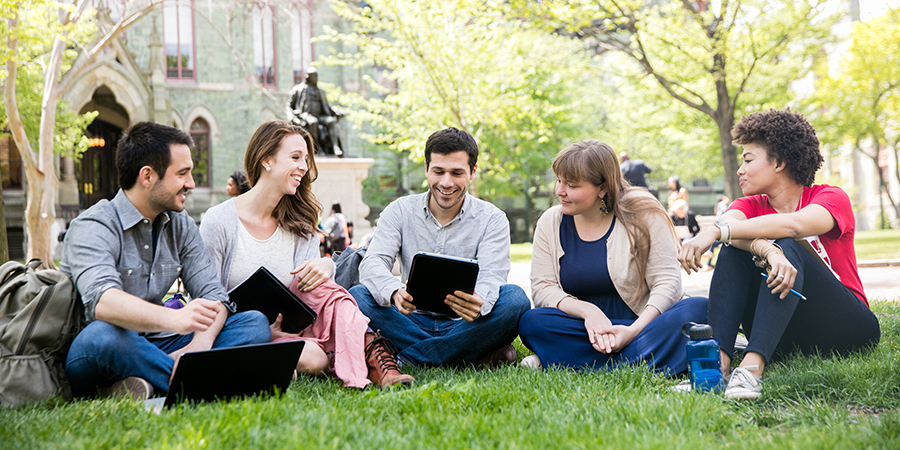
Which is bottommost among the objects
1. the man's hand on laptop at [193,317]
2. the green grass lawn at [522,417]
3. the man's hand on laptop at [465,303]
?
the green grass lawn at [522,417]

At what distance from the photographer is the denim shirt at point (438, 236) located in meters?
4.05

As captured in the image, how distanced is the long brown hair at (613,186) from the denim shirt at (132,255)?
2030mm

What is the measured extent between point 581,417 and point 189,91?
2455 cm

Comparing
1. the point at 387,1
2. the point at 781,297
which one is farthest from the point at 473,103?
the point at 781,297

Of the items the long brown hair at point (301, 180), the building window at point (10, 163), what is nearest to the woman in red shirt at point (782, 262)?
the long brown hair at point (301, 180)

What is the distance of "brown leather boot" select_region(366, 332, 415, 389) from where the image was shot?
3.36 meters

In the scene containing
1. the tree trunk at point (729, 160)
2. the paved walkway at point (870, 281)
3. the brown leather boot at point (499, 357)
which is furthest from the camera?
the tree trunk at point (729, 160)

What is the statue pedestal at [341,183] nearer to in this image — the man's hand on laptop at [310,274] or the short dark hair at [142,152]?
the man's hand on laptop at [310,274]

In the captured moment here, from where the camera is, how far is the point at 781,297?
310 cm

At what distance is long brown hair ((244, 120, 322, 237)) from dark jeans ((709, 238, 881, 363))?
7.61 feet

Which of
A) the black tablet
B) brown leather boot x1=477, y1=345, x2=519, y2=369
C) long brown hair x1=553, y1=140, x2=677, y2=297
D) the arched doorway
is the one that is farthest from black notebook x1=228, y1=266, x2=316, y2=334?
the arched doorway

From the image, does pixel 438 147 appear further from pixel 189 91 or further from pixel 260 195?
pixel 189 91

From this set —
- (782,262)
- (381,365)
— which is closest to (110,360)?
(381,365)

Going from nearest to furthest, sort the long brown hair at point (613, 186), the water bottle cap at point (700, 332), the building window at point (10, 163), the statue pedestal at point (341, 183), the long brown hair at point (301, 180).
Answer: the water bottle cap at point (700, 332) → the long brown hair at point (613, 186) → the long brown hair at point (301, 180) → the statue pedestal at point (341, 183) → the building window at point (10, 163)
